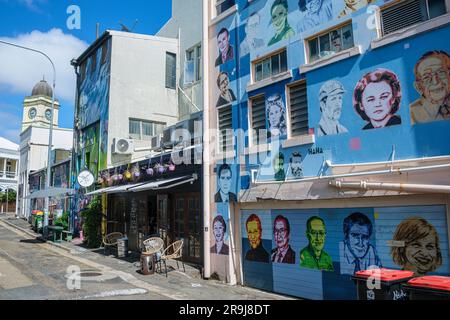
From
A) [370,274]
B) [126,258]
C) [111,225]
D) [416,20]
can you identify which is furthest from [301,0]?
[111,225]

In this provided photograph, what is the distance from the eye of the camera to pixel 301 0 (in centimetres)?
910

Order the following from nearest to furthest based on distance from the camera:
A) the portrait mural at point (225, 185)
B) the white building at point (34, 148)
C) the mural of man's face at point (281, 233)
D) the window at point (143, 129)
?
the mural of man's face at point (281, 233) → the portrait mural at point (225, 185) → the window at point (143, 129) → the white building at point (34, 148)

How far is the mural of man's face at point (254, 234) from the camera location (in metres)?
10.0

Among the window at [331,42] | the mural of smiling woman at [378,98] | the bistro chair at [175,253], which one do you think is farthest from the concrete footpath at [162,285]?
the window at [331,42]

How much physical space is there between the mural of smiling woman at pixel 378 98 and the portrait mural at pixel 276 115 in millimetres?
1978


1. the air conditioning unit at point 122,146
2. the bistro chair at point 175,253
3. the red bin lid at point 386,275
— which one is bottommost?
the bistro chair at point 175,253

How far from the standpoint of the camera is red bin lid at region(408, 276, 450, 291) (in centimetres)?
491

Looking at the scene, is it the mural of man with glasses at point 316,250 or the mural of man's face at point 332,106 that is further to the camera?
the mural of man with glasses at point 316,250

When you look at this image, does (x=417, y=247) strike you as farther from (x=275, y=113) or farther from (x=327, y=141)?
(x=275, y=113)

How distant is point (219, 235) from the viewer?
10.8m

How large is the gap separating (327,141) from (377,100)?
1.36m

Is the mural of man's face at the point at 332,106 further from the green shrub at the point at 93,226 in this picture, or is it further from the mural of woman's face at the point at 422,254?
the green shrub at the point at 93,226
